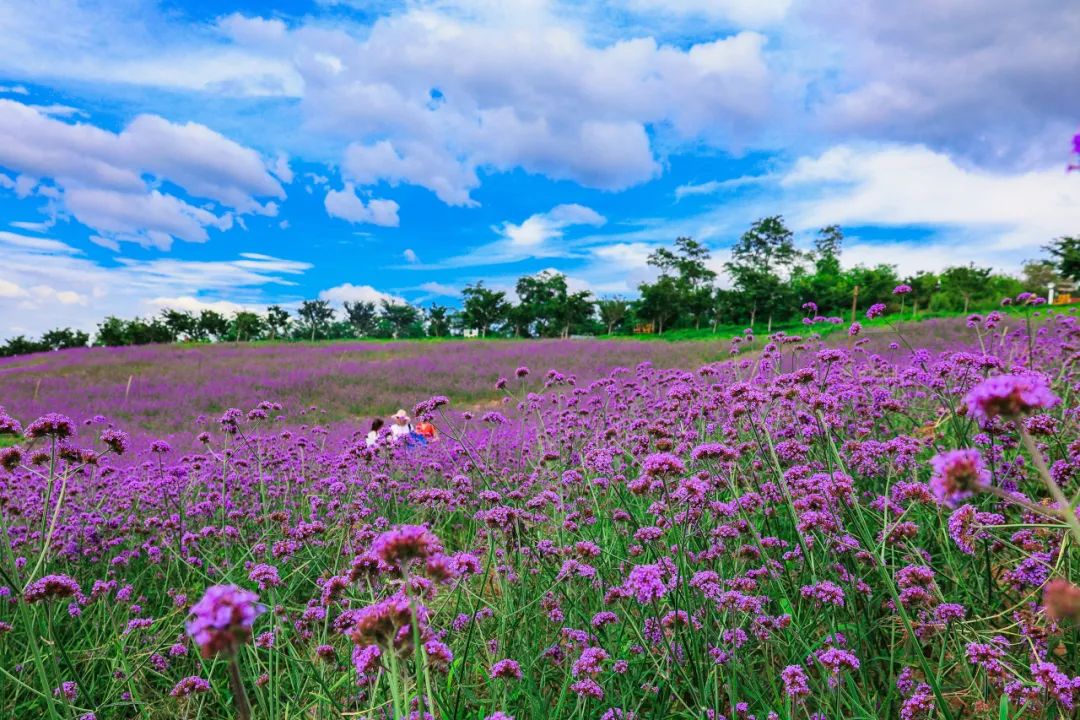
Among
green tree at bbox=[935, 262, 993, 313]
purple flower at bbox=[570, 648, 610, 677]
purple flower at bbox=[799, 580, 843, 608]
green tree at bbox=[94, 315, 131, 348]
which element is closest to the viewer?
purple flower at bbox=[570, 648, 610, 677]

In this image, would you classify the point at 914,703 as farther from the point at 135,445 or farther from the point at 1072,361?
the point at 135,445

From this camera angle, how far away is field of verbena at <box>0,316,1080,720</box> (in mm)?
1932

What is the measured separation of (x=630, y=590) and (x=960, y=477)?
4.89 feet

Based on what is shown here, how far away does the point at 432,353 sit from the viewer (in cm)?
2592

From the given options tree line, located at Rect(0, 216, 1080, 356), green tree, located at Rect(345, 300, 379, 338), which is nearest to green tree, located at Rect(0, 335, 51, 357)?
tree line, located at Rect(0, 216, 1080, 356)

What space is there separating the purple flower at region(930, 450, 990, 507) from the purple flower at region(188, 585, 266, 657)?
1.00 meters

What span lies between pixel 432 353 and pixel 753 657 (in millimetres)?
23929

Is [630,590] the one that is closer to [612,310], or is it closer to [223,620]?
[223,620]

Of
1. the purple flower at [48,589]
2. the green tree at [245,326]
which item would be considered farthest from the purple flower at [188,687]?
the green tree at [245,326]

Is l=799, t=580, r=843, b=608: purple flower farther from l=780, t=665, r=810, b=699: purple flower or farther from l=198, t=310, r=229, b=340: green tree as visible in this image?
l=198, t=310, r=229, b=340: green tree

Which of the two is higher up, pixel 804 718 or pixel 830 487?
pixel 830 487

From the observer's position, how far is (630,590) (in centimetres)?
219

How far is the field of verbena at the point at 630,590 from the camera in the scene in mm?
1932

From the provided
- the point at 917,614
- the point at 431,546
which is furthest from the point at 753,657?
the point at 431,546
